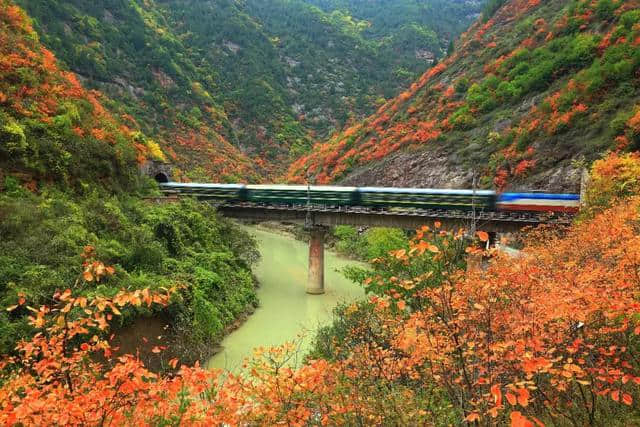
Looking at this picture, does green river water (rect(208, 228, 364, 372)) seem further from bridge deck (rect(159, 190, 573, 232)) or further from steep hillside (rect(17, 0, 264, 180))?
steep hillside (rect(17, 0, 264, 180))

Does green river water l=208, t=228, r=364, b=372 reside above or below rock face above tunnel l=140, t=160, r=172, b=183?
below

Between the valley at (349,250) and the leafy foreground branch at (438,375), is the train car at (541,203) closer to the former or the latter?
the valley at (349,250)

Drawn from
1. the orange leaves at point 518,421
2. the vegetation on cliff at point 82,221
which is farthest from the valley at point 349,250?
the vegetation on cliff at point 82,221

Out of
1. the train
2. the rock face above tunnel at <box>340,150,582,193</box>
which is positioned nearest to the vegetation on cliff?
the train

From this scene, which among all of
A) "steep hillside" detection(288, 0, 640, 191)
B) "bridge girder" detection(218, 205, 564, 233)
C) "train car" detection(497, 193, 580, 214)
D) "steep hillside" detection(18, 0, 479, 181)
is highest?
"steep hillside" detection(18, 0, 479, 181)

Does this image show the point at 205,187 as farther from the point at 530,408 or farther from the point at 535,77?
the point at 535,77

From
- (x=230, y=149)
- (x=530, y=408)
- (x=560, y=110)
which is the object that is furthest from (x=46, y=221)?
(x=230, y=149)

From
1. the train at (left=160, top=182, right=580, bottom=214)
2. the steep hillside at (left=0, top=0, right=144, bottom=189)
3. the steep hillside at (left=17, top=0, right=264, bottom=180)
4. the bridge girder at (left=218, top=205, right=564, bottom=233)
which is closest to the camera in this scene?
the steep hillside at (left=0, top=0, right=144, bottom=189)
